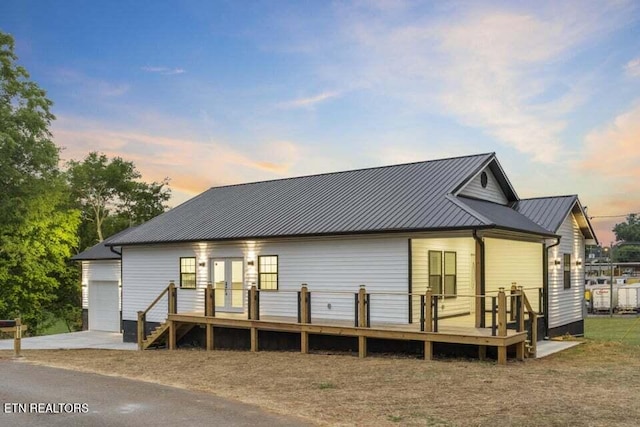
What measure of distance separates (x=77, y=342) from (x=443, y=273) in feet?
45.7

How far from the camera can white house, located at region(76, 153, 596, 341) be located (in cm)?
1639

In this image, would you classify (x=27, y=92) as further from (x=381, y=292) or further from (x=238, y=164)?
(x=381, y=292)

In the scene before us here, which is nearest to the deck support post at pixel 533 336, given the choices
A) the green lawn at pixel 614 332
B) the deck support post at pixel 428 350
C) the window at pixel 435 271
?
the deck support post at pixel 428 350

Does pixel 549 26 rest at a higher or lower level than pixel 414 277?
higher

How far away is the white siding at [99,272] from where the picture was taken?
26.2 metres

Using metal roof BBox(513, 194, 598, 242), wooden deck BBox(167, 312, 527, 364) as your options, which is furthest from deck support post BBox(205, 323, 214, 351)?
metal roof BBox(513, 194, 598, 242)

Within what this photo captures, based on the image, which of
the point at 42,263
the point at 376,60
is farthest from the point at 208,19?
the point at 42,263

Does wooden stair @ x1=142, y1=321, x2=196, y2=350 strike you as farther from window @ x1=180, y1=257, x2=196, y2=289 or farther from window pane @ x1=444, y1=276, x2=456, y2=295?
window pane @ x1=444, y1=276, x2=456, y2=295

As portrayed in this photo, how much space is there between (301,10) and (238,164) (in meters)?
12.9

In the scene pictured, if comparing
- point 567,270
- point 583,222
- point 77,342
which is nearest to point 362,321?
point 567,270

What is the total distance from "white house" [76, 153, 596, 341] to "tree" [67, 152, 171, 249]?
25297mm

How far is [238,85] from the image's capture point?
1003 inches

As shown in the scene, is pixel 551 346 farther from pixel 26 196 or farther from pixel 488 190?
pixel 26 196

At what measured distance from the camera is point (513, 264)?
20.5 meters
